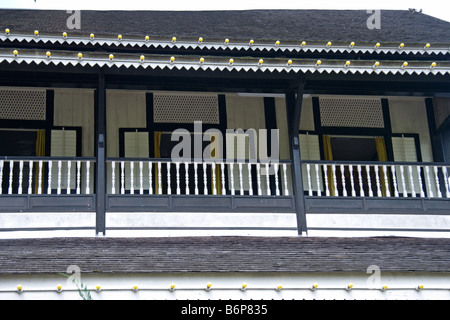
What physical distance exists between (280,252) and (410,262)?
1.45 m

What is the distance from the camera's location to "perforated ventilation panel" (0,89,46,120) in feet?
40.2

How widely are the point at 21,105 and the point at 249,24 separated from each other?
14.9ft

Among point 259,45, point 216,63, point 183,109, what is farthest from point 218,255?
point 183,109

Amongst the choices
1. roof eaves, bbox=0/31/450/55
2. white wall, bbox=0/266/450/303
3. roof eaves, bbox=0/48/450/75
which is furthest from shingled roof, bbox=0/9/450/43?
white wall, bbox=0/266/450/303

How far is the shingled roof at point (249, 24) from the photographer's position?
13.7 metres

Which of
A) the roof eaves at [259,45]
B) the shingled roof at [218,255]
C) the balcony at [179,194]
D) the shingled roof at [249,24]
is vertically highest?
the shingled roof at [249,24]

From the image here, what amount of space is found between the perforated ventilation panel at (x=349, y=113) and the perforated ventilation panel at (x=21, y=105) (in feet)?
13.9

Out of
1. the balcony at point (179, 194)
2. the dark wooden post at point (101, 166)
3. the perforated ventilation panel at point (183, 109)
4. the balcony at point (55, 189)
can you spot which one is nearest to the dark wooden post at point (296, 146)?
the balcony at point (179, 194)

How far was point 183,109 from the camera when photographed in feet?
41.4

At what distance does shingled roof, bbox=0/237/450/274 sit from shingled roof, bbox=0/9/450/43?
13.6 ft

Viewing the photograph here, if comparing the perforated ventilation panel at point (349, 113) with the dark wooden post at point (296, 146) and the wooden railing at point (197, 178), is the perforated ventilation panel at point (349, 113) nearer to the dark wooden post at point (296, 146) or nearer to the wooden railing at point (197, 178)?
the wooden railing at point (197, 178)

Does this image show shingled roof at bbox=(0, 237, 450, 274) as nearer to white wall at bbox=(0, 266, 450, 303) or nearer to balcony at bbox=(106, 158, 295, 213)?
white wall at bbox=(0, 266, 450, 303)

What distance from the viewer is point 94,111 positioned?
12.4 metres

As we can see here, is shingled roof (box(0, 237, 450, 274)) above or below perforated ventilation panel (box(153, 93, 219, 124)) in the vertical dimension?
below
